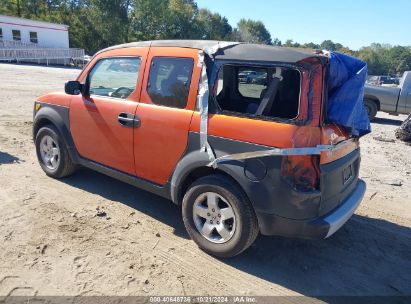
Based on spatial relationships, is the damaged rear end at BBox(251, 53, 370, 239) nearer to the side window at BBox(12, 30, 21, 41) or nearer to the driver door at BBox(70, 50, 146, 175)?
the driver door at BBox(70, 50, 146, 175)

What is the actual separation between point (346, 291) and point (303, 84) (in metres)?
1.85

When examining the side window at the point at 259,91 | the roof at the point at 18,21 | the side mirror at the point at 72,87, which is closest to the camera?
the side window at the point at 259,91

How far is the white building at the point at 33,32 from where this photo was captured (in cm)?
3077

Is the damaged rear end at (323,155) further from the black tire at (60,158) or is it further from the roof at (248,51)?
the black tire at (60,158)

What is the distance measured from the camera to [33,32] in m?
33.1

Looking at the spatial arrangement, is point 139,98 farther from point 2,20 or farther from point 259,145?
point 2,20

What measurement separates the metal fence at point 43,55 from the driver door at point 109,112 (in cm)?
2912

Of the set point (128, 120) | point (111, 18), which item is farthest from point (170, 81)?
point (111, 18)

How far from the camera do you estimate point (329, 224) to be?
3.03m


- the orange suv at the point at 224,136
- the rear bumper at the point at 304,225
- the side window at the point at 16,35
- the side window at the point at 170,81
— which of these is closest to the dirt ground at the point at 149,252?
the orange suv at the point at 224,136

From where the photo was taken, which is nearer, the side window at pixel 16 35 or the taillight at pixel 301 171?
the taillight at pixel 301 171

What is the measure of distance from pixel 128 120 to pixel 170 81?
2.23ft

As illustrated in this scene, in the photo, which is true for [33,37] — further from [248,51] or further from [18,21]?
[248,51]

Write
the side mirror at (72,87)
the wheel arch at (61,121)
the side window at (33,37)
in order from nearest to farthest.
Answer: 1. the side mirror at (72,87)
2. the wheel arch at (61,121)
3. the side window at (33,37)
